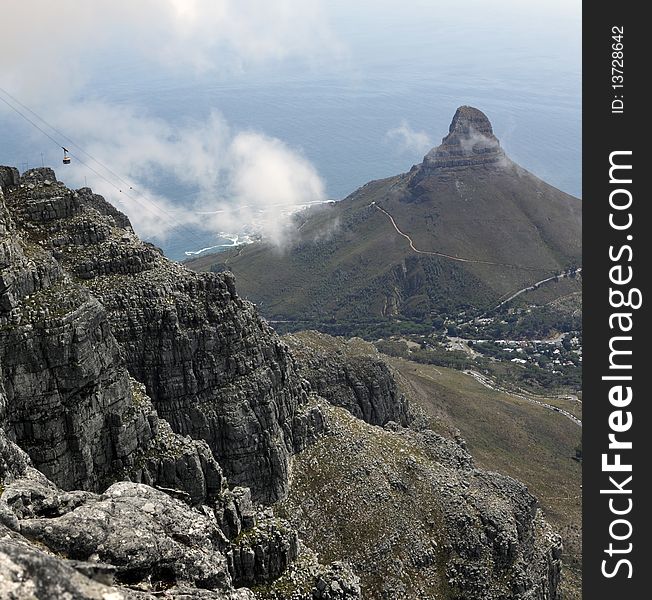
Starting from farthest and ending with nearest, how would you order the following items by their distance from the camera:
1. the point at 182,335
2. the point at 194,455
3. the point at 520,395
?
the point at 520,395 → the point at 182,335 → the point at 194,455

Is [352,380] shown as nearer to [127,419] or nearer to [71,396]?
[127,419]

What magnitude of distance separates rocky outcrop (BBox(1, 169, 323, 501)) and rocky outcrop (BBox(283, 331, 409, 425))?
16.8 m

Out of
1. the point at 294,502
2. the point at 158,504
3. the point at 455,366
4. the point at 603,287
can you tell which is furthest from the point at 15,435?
the point at 455,366

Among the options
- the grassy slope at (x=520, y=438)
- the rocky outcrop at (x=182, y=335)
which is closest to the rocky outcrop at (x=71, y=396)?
the rocky outcrop at (x=182, y=335)

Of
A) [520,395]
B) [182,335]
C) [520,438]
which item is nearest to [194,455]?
[182,335]

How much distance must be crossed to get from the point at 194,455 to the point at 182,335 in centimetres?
1516

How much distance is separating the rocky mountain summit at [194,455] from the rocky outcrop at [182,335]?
16cm

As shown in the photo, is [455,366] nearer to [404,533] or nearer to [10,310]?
[404,533]

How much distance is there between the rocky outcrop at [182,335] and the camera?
56812 millimetres

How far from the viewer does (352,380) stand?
284 feet

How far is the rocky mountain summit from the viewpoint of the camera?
897 inches

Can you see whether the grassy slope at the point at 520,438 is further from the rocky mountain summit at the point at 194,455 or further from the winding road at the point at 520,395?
the rocky mountain summit at the point at 194,455

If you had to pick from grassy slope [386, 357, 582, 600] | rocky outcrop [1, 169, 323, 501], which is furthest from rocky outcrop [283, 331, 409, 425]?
rocky outcrop [1, 169, 323, 501]

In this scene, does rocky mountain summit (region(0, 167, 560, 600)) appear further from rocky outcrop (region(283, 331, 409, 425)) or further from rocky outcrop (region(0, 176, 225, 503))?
rocky outcrop (region(283, 331, 409, 425))
